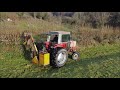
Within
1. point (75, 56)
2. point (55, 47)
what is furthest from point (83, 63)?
point (55, 47)

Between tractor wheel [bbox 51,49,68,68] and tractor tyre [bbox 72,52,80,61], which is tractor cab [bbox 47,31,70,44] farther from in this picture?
tractor tyre [bbox 72,52,80,61]

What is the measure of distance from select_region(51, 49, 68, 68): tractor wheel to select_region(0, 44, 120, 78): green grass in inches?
7.1

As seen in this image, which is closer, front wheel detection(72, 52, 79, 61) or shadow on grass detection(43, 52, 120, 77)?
shadow on grass detection(43, 52, 120, 77)

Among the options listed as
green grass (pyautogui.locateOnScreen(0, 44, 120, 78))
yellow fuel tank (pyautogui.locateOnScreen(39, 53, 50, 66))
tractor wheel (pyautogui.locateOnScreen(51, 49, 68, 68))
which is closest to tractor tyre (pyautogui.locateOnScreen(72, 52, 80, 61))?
green grass (pyautogui.locateOnScreen(0, 44, 120, 78))

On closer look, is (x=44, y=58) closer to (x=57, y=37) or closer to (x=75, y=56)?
(x=57, y=37)

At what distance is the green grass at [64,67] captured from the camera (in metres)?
7.11

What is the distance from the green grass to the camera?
7113mm

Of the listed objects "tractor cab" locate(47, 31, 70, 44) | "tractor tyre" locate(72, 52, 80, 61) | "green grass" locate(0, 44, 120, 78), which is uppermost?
"tractor cab" locate(47, 31, 70, 44)

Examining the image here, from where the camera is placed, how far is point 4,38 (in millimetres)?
9531

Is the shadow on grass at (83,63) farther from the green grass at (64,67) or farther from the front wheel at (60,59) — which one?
the front wheel at (60,59)

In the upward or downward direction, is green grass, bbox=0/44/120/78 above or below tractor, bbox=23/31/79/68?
below

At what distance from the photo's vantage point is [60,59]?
777 cm

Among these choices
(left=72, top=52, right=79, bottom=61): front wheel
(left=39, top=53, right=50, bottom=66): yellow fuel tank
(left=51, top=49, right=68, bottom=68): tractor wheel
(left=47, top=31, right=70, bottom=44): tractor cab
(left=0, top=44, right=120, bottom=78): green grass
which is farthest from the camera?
(left=72, top=52, right=79, bottom=61): front wheel
